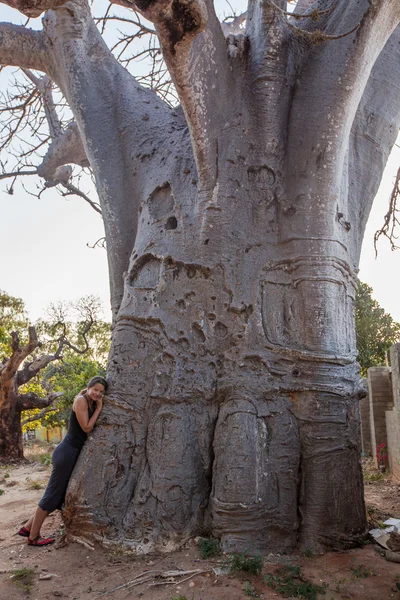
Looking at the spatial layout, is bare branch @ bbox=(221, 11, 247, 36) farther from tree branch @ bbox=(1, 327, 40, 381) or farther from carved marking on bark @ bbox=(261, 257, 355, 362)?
tree branch @ bbox=(1, 327, 40, 381)

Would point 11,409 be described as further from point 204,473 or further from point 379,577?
point 379,577

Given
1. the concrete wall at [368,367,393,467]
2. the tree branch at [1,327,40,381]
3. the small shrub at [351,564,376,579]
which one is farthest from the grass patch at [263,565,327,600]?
the tree branch at [1,327,40,381]

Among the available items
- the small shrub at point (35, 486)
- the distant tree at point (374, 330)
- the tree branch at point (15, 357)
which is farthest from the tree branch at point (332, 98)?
the distant tree at point (374, 330)

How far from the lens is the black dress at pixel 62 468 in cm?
360

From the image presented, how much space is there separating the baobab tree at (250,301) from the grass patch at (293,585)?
0.30 meters

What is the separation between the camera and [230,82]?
155 inches

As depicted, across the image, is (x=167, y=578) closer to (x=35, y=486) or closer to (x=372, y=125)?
(x=35, y=486)

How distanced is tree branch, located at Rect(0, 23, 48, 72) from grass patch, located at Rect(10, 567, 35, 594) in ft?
13.9

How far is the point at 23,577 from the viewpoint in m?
3.00

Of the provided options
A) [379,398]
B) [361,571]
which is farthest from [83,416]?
[379,398]

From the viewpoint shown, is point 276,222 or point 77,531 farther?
point 276,222

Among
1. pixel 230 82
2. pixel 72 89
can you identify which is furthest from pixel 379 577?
pixel 72 89

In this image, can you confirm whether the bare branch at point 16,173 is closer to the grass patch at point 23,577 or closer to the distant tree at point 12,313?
the grass patch at point 23,577

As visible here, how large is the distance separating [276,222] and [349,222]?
0.67 m
